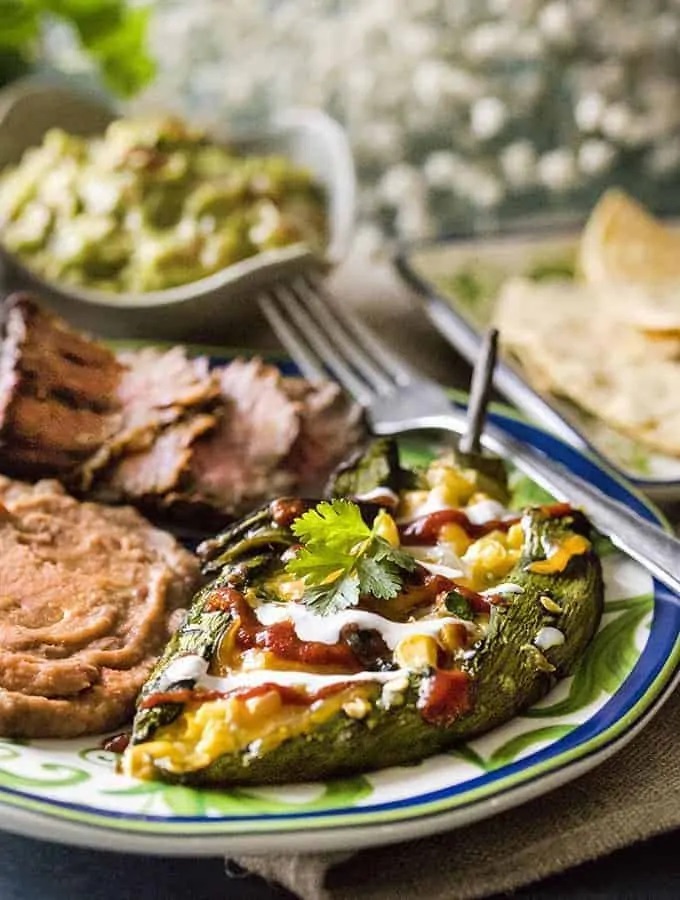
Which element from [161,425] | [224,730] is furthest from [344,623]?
[161,425]

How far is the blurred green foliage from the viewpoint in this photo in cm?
634

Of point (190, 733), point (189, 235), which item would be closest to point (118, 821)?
point (190, 733)

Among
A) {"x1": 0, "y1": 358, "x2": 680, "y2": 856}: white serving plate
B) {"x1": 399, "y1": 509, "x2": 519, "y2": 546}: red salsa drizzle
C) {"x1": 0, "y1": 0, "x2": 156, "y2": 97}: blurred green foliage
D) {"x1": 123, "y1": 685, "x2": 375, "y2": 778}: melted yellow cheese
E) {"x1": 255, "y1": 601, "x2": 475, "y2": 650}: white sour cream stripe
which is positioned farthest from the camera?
{"x1": 0, "y1": 0, "x2": 156, "y2": 97}: blurred green foliage

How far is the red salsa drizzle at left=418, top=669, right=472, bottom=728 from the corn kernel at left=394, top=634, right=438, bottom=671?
0.04 metres

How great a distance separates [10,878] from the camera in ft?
9.25

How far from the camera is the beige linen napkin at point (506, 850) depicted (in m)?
2.70

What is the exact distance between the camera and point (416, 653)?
9.29ft

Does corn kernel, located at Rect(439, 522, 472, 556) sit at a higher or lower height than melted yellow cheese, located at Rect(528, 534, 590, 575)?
higher

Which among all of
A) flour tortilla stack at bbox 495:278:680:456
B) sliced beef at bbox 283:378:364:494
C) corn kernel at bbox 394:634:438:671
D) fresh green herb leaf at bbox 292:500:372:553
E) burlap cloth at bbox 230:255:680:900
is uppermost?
fresh green herb leaf at bbox 292:500:372:553

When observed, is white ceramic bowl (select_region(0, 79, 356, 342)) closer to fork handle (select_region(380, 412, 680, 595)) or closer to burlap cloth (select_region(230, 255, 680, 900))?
fork handle (select_region(380, 412, 680, 595))

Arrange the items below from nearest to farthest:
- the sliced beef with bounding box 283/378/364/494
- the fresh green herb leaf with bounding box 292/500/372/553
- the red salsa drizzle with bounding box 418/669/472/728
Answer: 1. the red salsa drizzle with bounding box 418/669/472/728
2. the fresh green herb leaf with bounding box 292/500/372/553
3. the sliced beef with bounding box 283/378/364/494

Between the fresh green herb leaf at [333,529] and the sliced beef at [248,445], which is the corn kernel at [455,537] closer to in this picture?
the fresh green herb leaf at [333,529]

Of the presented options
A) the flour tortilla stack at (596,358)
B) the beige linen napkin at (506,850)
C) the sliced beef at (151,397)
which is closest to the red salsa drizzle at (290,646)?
the beige linen napkin at (506,850)

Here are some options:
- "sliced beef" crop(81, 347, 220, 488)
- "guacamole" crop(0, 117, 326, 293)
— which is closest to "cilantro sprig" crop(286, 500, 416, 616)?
"sliced beef" crop(81, 347, 220, 488)
